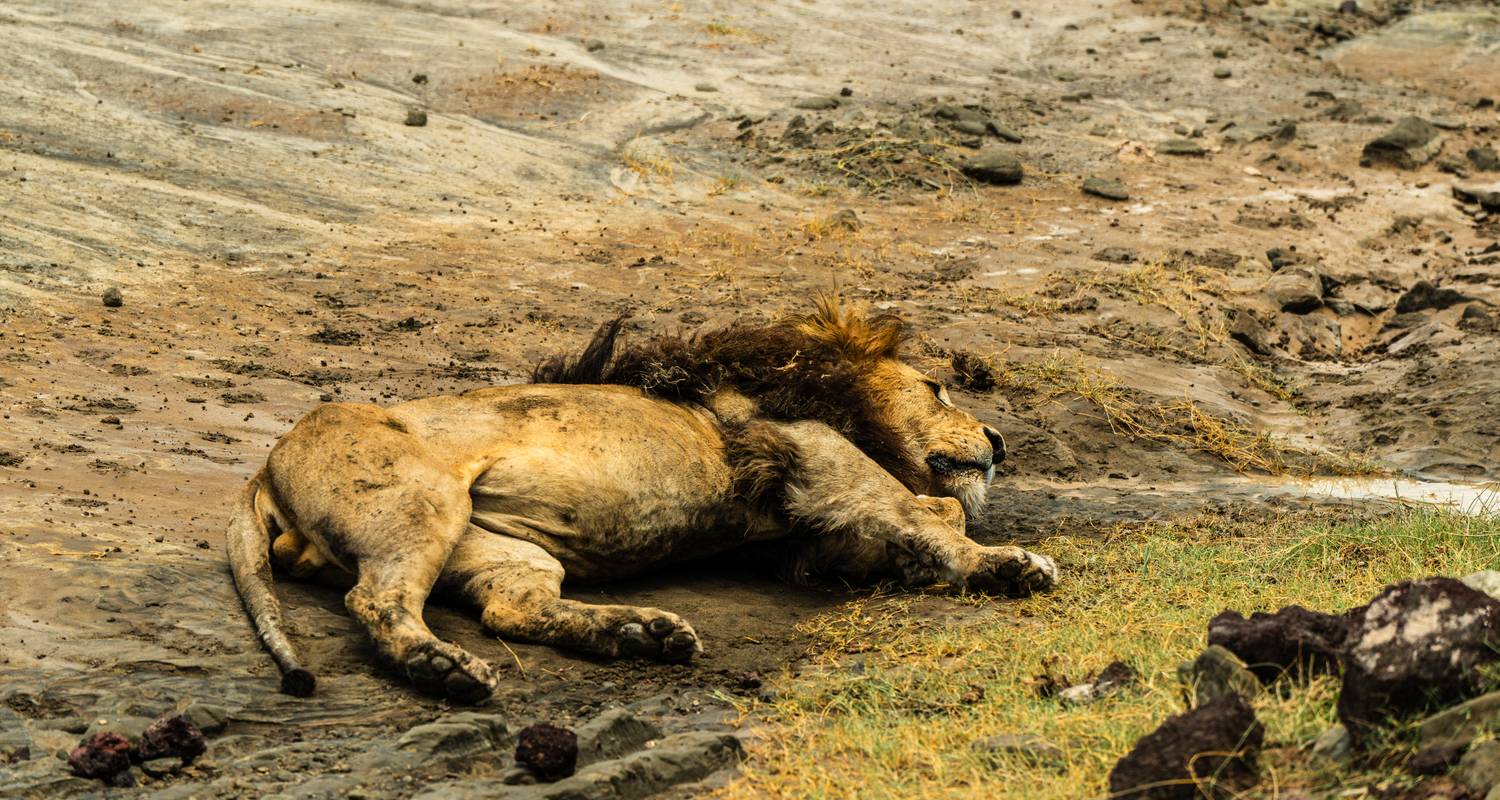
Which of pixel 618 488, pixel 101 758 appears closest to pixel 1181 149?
pixel 618 488

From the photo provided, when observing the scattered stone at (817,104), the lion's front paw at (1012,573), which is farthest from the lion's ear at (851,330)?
the scattered stone at (817,104)

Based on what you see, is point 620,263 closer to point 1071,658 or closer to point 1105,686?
point 1071,658

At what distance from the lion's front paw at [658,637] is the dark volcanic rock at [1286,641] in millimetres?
1781

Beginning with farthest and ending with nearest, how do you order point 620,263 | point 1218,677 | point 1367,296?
point 1367,296 → point 620,263 → point 1218,677

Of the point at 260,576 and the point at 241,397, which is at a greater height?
the point at 260,576

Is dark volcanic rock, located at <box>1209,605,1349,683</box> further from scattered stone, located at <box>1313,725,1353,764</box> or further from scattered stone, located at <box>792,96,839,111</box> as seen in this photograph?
scattered stone, located at <box>792,96,839,111</box>

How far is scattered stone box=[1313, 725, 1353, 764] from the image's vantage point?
391cm

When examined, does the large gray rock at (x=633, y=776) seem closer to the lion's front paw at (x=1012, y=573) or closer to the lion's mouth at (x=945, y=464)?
the lion's front paw at (x=1012, y=573)

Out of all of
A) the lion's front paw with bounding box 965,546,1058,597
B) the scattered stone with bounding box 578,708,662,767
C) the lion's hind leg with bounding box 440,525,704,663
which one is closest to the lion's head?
the lion's front paw with bounding box 965,546,1058,597

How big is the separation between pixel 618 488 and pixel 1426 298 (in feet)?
27.7

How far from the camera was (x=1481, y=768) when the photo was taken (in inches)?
140

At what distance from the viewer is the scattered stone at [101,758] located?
4.34 metres

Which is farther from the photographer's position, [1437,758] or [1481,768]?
[1437,758]

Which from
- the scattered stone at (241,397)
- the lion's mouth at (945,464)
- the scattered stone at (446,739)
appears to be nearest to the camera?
the scattered stone at (446,739)
